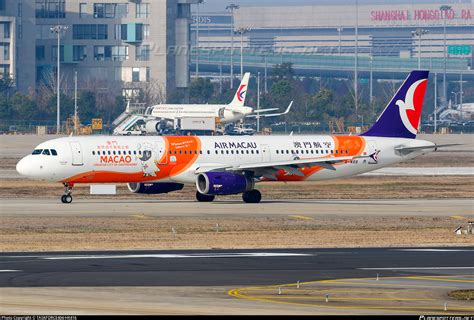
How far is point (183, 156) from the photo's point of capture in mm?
65750

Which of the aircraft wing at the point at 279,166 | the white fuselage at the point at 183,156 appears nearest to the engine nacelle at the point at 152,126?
the white fuselage at the point at 183,156

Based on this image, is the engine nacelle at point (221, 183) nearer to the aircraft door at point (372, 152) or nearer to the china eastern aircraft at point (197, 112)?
the aircraft door at point (372, 152)

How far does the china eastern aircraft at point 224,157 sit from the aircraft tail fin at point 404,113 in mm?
58

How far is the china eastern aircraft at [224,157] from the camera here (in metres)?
63.7

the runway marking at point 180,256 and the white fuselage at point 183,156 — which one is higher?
the white fuselage at point 183,156

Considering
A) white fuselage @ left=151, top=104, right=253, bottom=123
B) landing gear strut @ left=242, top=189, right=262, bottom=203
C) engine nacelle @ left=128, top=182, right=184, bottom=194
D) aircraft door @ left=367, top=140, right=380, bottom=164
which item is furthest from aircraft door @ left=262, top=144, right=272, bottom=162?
white fuselage @ left=151, top=104, right=253, bottom=123

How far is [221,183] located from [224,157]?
12.5 ft

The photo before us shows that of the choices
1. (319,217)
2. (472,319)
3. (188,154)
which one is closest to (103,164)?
(188,154)

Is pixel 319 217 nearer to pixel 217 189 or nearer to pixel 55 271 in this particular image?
pixel 217 189

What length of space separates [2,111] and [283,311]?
156033 millimetres

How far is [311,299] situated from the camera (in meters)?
29.4

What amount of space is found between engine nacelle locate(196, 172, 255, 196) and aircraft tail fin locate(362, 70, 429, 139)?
1057cm

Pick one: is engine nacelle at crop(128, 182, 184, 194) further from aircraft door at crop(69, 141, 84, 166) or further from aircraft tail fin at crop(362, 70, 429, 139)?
aircraft tail fin at crop(362, 70, 429, 139)

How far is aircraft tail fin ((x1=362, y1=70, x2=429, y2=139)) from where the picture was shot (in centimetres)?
7094
